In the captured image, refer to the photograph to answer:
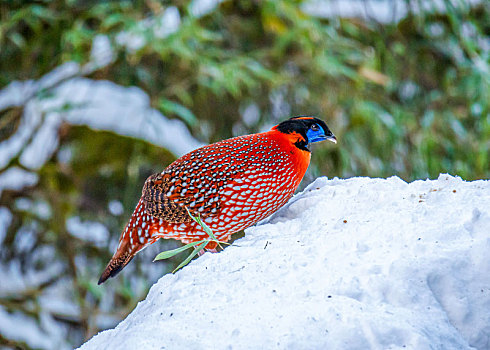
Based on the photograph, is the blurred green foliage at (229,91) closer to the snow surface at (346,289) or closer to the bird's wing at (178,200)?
the bird's wing at (178,200)

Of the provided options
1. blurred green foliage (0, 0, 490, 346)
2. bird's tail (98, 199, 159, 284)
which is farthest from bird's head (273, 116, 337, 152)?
blurred green foliage (0, 0, 490, 346)

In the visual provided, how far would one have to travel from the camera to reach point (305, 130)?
1542mm

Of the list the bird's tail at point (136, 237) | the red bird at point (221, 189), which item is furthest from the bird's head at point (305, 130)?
the bird's tail at point (136, 237)

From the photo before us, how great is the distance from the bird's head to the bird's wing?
0.26 m

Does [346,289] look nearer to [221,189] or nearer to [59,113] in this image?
[221,189]

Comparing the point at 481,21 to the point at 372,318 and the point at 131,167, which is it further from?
the point at 372,318

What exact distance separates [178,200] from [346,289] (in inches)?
24.5

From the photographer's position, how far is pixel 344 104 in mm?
3740

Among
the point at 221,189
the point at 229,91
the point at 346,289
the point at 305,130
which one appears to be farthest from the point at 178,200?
the point at 229,91

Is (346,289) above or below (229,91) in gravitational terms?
above

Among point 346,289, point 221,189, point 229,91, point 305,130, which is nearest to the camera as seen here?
point 346,289

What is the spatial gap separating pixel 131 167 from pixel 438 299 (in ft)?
8.79

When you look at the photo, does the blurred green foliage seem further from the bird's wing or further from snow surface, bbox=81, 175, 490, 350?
snow surface, bbox=81, 175, 490, 350

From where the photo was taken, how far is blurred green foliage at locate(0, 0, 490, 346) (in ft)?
10.6
